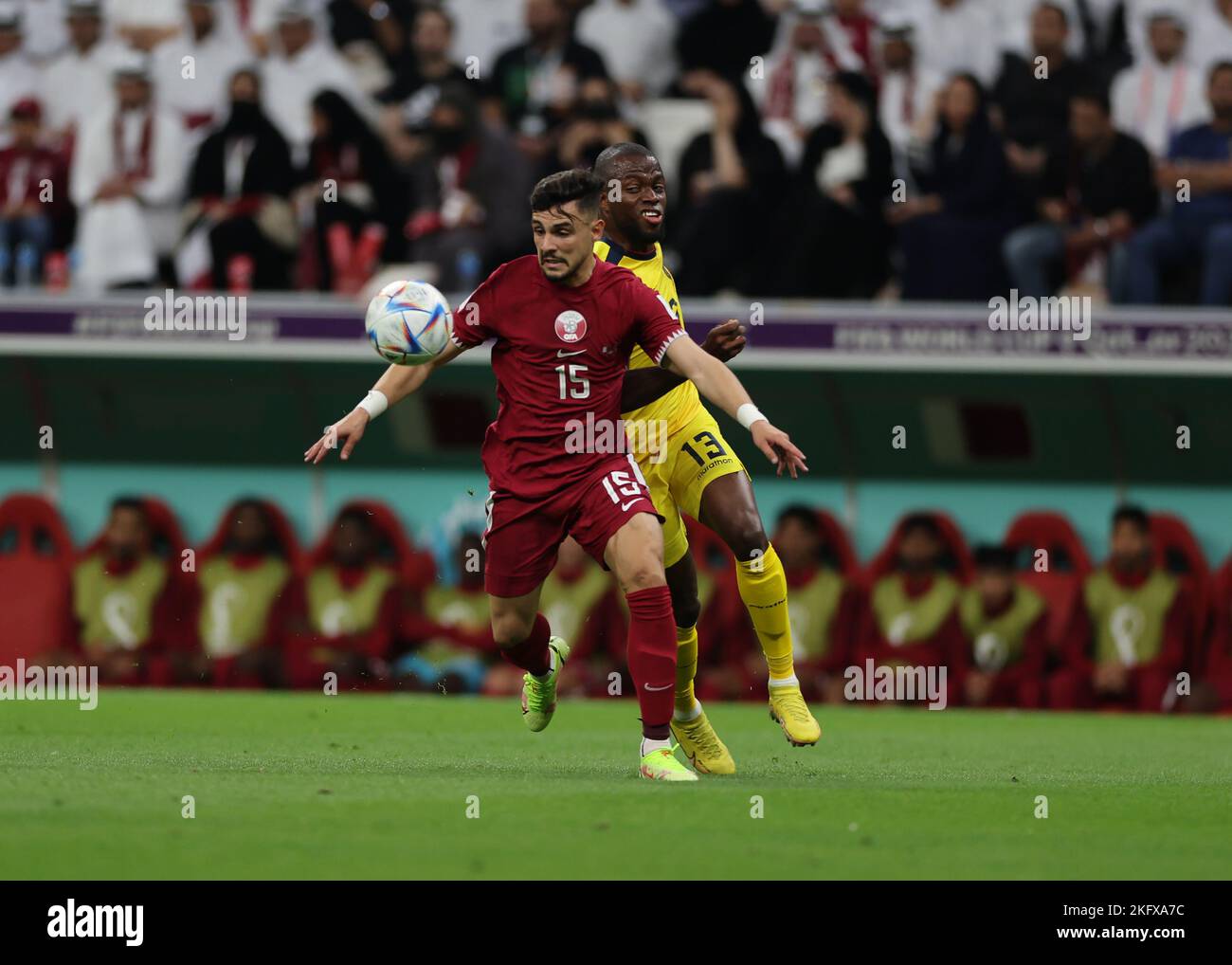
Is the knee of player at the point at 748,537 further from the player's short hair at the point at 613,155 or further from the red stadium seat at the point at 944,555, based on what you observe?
the red stadium seat at the point at 944,555

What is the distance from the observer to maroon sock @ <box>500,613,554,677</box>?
Answer: 27.8 feet

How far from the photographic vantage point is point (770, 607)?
8.59 m

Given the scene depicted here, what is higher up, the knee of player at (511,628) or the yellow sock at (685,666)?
the knee of player at (511,628)

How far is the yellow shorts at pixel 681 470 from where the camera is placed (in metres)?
8.64

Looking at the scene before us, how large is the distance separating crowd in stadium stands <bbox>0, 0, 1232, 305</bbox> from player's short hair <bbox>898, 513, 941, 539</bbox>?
153 centimetres

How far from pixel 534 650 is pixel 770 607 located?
933mm

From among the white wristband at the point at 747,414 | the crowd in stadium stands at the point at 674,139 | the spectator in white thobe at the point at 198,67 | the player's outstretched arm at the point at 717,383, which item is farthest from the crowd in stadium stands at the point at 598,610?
the white wristband at the point at 747,414

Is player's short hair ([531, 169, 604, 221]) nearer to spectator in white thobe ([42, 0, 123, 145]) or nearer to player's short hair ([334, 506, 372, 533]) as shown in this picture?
player's short hair ([334, 506, 372, 533])

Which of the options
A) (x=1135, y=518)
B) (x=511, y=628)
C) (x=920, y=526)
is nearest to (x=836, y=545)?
(x=920, y=526)

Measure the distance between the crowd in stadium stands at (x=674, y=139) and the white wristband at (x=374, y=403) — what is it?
23.4ft

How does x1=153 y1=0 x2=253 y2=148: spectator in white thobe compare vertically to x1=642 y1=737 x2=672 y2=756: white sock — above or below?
above

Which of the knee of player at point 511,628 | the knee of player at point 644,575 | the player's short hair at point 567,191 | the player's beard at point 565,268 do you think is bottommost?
the knee of player at point 511,628

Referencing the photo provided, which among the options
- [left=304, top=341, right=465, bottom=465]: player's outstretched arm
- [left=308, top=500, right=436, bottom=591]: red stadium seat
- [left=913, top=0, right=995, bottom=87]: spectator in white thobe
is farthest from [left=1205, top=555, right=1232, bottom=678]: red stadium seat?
[left=304, top=341, right=465, bottom=465]: player's outstretched arm
